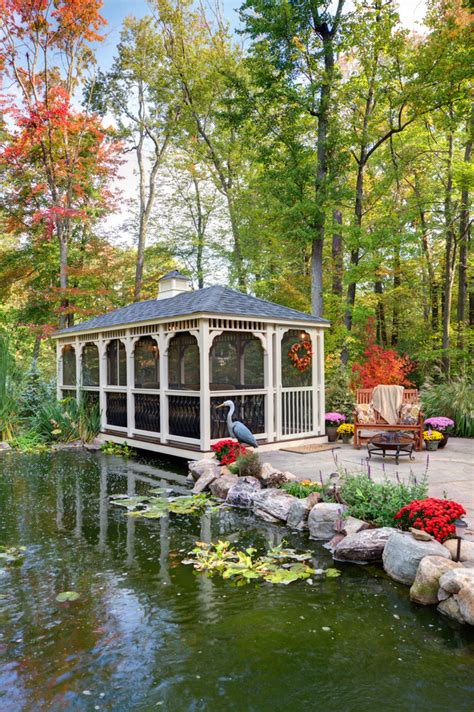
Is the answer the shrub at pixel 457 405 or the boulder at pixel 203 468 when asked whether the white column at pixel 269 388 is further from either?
the shrub at pixel 457 405

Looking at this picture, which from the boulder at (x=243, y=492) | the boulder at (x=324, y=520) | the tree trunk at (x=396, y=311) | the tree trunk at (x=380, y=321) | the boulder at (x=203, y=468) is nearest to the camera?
the boulder at (x=324, y=520)

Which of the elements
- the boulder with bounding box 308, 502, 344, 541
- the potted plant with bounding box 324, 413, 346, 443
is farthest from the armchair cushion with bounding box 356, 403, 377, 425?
the boulder with bounding box 308, 502, 344, 541

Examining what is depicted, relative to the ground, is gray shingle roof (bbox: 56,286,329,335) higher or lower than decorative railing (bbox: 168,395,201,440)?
higher

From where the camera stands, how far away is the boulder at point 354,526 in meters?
4.66

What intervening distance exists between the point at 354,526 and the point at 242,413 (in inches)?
157

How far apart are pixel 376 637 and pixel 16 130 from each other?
17.6 metres

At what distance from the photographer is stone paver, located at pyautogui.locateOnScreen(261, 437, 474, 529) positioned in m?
5.64

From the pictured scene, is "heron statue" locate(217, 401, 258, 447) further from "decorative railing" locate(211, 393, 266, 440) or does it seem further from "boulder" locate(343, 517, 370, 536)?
"boulder" locate(343, 517, 370, 536)

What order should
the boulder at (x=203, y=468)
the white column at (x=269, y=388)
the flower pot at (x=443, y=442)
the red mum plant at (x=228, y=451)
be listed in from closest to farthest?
the boulder at (x=203, y=468), the red mum plant at (x=228, y=451), the flower pot at (x=443, y=442), the white column at (x=269, y=388)

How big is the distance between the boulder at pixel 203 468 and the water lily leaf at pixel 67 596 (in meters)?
3.32

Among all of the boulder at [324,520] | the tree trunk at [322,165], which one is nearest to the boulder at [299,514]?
the boulder at [324,520]

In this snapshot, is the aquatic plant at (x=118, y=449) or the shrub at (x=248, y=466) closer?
the shrub at (x=248, y=466)

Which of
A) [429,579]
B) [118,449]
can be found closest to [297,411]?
[118,449]

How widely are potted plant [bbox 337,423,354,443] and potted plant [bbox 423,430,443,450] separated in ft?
4.99
